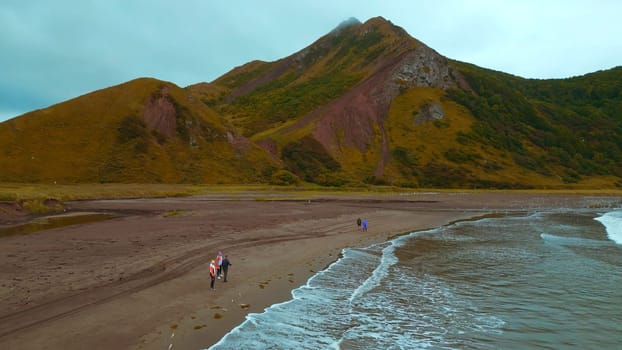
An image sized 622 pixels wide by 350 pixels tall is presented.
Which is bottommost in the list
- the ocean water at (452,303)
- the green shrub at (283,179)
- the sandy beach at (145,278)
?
the ocean water at (452,303)

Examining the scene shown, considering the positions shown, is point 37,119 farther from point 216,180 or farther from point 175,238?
point 175,238

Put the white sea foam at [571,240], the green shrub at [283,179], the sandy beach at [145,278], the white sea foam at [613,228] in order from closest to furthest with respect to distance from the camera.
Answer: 1. the sandy beach at [145,278]
2. the white sea foam at [571,240]
3. the white sea foam at [613,228]
4. the green shrub at [283,179]

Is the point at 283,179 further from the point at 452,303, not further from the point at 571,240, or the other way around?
the point at 452,303

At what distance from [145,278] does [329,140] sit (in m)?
135

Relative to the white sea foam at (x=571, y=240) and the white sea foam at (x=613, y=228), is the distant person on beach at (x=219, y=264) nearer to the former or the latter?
the white sea foam at (x=571, y=240)

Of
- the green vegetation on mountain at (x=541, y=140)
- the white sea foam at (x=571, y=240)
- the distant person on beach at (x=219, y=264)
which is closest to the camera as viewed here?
the distant person on beach at (x=219, y=264)

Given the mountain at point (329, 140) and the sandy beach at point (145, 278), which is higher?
the mountain at point (329, 140)

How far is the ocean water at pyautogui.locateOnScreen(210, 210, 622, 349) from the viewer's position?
12398 mm

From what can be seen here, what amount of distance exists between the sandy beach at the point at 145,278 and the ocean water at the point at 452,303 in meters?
1.41

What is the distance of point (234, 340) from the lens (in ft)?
38.0

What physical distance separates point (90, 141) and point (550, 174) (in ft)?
491

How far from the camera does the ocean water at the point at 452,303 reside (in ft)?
40.7

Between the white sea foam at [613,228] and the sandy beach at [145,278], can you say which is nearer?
the sandy beach at [145,278]

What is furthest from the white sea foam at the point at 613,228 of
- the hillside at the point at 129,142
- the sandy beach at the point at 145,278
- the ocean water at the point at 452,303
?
the hillside at the point at 129,142
